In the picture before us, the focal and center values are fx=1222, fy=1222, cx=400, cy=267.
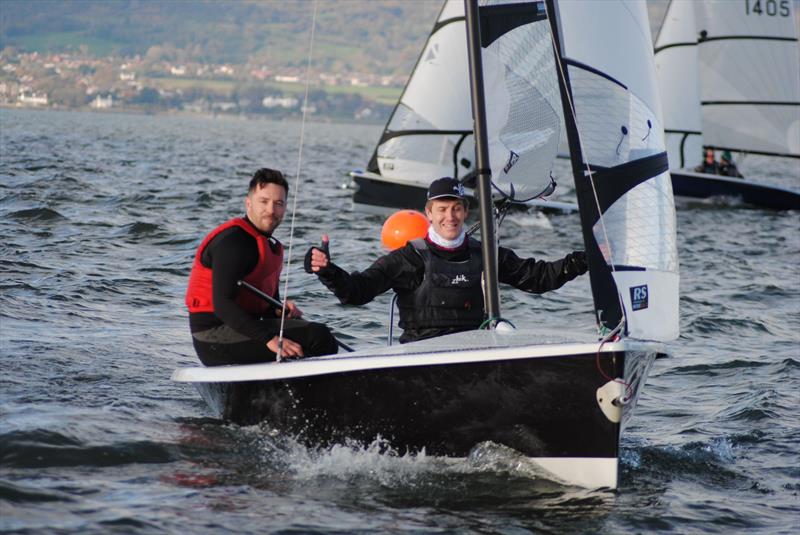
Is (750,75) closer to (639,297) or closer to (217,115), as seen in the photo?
(639,297)

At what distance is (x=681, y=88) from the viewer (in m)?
25.0

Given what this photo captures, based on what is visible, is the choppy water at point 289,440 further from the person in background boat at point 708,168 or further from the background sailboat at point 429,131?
the person in background boat at point 708,168

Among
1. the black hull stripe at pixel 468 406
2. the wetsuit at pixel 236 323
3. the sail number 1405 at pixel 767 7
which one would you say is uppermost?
the sail number 1405 at pixel 767 7

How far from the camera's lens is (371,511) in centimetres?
512

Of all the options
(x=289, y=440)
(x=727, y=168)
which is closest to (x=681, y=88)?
(x=727, y=168)

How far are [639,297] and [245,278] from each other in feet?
6.85

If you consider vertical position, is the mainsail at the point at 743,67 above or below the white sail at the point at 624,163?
above

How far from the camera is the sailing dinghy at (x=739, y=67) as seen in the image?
1012 inches

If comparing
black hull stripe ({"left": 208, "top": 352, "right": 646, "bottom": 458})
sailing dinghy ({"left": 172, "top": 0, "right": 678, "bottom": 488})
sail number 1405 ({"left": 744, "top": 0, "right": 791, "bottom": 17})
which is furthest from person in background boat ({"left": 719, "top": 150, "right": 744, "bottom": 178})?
black hull stripe ({"left": 208, "top": 352, "right": 646, "bottom": 458})

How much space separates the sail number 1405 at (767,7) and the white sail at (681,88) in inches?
56.1

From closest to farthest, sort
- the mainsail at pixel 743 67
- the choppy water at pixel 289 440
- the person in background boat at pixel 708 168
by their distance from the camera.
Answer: the choppy water at pixel 289 440, the person in background boat at pixel 708 168, the mainsail at pixel 743 67

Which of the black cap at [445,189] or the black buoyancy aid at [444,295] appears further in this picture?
the black buoyancy aid at [444,295]

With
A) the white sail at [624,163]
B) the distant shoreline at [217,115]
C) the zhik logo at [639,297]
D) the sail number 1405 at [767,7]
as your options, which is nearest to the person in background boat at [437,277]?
the white sail at [624,163]

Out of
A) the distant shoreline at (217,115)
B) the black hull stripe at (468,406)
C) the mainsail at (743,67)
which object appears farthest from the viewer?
the distant shoreline at (217,115)
